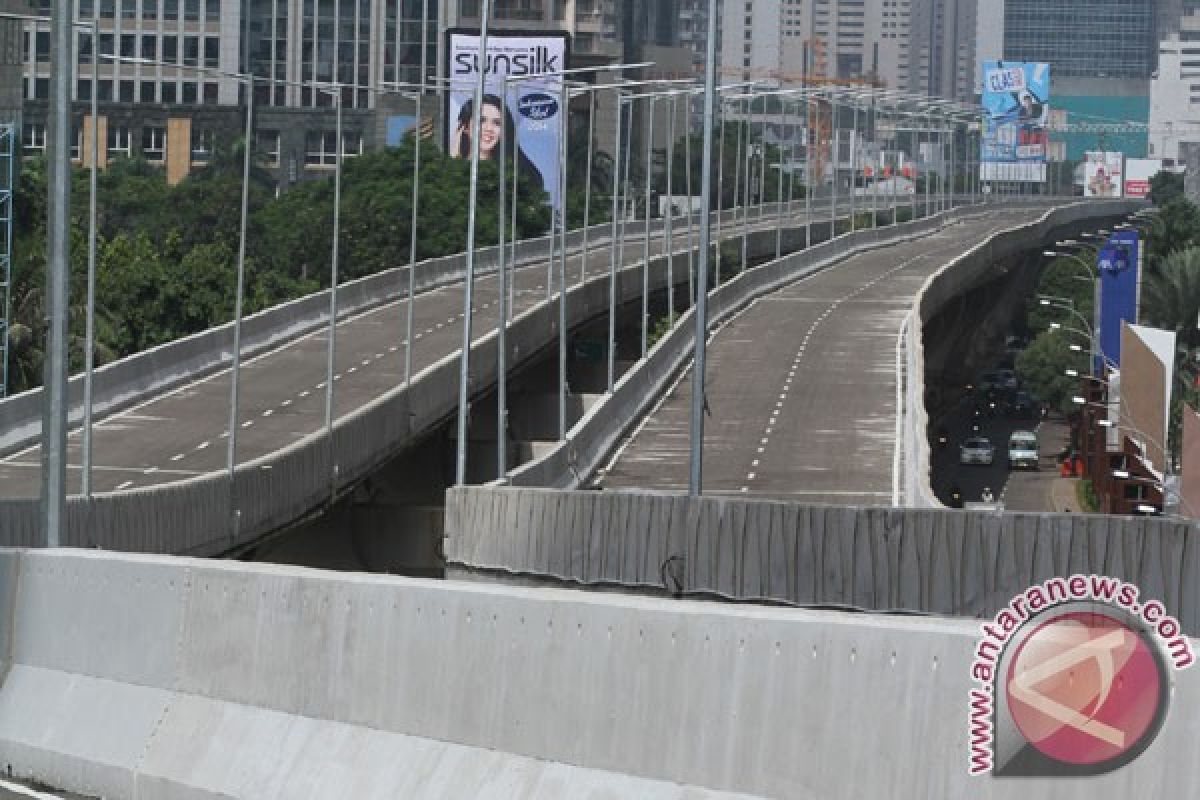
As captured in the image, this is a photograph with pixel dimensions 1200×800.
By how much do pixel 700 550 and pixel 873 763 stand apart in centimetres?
2500

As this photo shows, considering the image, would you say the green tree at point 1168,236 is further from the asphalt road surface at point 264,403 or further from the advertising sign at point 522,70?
the asphalt road surface at point 264,403

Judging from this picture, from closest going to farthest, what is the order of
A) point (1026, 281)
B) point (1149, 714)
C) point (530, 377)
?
1. point (1149, 714)
2. point (530, 377)
3. point (1026, 281)

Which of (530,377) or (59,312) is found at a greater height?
(59,312)

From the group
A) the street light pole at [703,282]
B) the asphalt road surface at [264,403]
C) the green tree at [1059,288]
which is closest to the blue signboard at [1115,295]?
the asphalt road surface at [264,403]

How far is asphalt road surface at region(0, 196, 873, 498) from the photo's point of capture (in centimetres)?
5522

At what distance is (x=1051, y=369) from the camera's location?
15512cm

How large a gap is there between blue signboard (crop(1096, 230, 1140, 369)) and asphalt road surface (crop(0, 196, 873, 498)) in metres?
18.6

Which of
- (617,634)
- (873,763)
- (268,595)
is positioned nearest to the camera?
(873,763)

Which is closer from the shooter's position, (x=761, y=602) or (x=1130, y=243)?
(x=761, y=602)

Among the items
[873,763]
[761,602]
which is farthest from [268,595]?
[761,602]

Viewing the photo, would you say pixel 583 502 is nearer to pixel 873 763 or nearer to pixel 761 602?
pixel 761 602

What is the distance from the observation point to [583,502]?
40375 mm

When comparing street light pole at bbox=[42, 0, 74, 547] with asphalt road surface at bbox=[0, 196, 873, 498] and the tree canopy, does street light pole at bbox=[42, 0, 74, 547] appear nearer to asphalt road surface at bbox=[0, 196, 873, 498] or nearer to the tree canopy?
asphalt road surface at bbox=[0, 196, 873, 498]

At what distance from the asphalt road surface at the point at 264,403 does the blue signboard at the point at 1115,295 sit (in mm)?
18552
